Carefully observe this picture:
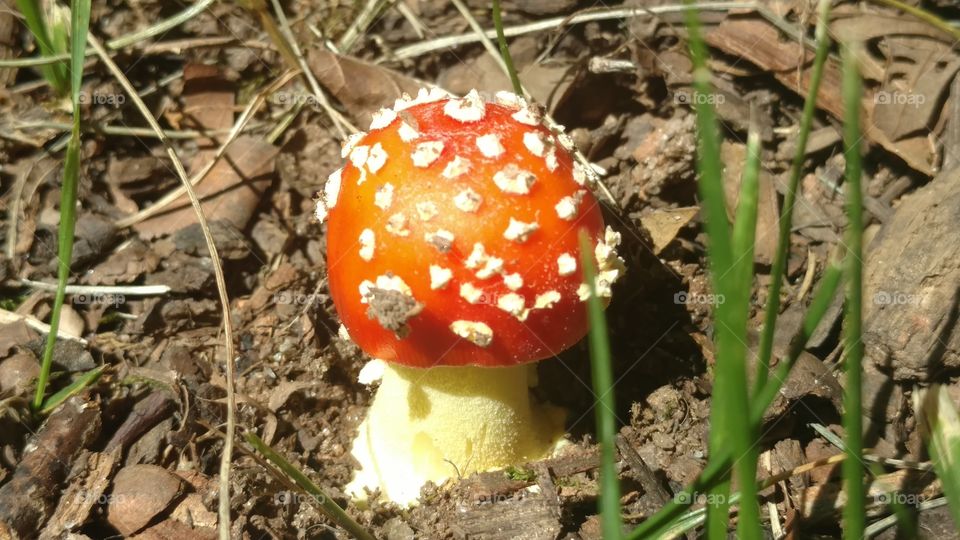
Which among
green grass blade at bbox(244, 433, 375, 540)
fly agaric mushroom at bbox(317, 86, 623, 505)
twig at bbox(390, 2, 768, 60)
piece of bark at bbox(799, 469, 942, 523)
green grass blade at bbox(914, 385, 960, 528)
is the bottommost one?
green grass blade at bbox(244, 433, 375, 540)

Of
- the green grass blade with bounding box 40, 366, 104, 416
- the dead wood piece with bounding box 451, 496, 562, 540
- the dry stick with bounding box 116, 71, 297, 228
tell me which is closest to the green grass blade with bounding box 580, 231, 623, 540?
the dead wood piece with bounding box 451, 496, 562, 540

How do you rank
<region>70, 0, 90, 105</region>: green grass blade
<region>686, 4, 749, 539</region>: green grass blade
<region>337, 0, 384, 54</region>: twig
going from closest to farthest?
<region>686, 4, 749, 539</region>: green grass blade < <region>70, 0, 90, 105</region>: green grass blade < <region>337, 0, 384, 54</region>: twig

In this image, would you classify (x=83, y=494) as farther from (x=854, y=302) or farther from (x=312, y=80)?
(x=854, y=302)

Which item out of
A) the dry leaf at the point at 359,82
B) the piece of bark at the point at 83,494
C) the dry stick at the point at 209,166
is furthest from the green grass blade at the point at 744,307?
the dry stick at the point at 209,166

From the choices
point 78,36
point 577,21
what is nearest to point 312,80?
point 78,36

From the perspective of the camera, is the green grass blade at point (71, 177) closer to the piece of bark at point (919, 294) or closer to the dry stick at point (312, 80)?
the dry stick at point (312, 80)

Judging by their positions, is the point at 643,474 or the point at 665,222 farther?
the point at 665,222

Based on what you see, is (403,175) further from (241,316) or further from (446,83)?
(446,83)

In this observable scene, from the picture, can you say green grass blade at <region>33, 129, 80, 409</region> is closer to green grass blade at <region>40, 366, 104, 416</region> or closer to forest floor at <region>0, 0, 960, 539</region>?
green grass blade at <region>40, 366, 104, 416</region>
